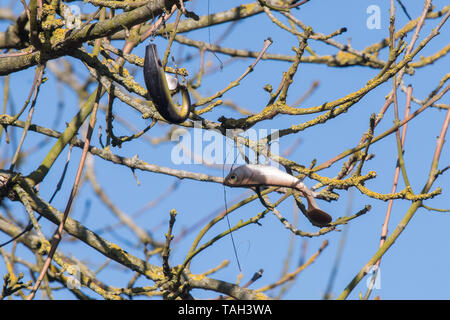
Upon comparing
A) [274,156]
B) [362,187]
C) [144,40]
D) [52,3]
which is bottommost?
[362,187]

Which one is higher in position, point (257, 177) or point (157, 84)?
point (157, 84)

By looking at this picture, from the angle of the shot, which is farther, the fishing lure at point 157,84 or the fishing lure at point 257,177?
the fishing lure at point 257,177

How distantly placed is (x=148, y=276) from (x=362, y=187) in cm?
126

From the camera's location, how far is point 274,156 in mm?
2580

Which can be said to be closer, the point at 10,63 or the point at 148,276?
the point at 10,63

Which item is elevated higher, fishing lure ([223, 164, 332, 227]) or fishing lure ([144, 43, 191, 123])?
fishing lure ([144, 43, 191, 123])

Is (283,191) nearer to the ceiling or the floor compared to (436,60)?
nearer to the floor

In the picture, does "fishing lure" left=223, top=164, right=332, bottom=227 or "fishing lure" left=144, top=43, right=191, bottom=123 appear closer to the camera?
"fishing lure" left=144, top=43, right=191, bottom=123

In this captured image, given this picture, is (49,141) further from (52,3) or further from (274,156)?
(274,156)

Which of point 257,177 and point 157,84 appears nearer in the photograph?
point 157,84

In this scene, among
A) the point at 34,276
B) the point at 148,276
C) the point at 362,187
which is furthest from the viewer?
the point at 34,276

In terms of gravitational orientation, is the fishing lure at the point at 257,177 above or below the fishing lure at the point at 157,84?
below

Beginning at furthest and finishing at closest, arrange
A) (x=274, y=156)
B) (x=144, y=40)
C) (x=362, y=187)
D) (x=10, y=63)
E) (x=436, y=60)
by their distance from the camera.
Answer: (x=436, y=60) < (x=144, y=40) < (x=10, y=63) < (x=274, y=156) < (x=362, y=187)

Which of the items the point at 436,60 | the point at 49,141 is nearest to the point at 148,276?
the point at 49,141
